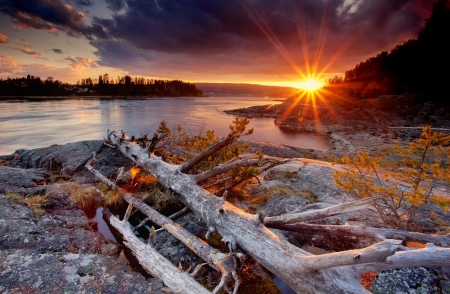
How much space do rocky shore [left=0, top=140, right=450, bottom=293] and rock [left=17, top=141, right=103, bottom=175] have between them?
0.50ft

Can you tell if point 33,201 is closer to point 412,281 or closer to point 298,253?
point 298,253

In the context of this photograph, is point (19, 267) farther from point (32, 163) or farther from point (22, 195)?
point (32, 163)

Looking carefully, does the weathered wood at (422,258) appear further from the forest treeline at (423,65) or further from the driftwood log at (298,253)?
the forest treeline at (423,65)

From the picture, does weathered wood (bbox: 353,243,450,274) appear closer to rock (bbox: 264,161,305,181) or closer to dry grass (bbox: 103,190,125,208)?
rock (bbox: 264,161,305,181)

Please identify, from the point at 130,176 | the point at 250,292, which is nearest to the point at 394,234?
the point at 250,292

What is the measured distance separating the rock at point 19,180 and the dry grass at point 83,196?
3.28 ft

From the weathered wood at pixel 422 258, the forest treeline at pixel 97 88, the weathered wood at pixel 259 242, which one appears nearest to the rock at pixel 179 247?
the weathered wood at pixel 259 242

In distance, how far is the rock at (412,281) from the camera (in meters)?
3.28

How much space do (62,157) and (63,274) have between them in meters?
7.99

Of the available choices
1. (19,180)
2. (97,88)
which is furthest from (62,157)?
(97,88)

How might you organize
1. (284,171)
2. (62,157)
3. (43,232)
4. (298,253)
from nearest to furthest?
(298,253) < (43,232) < (284,171) < (62,157)

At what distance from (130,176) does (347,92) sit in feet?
175

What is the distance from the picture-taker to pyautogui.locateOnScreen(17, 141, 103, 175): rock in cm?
920

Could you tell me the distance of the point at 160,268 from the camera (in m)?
4.00
